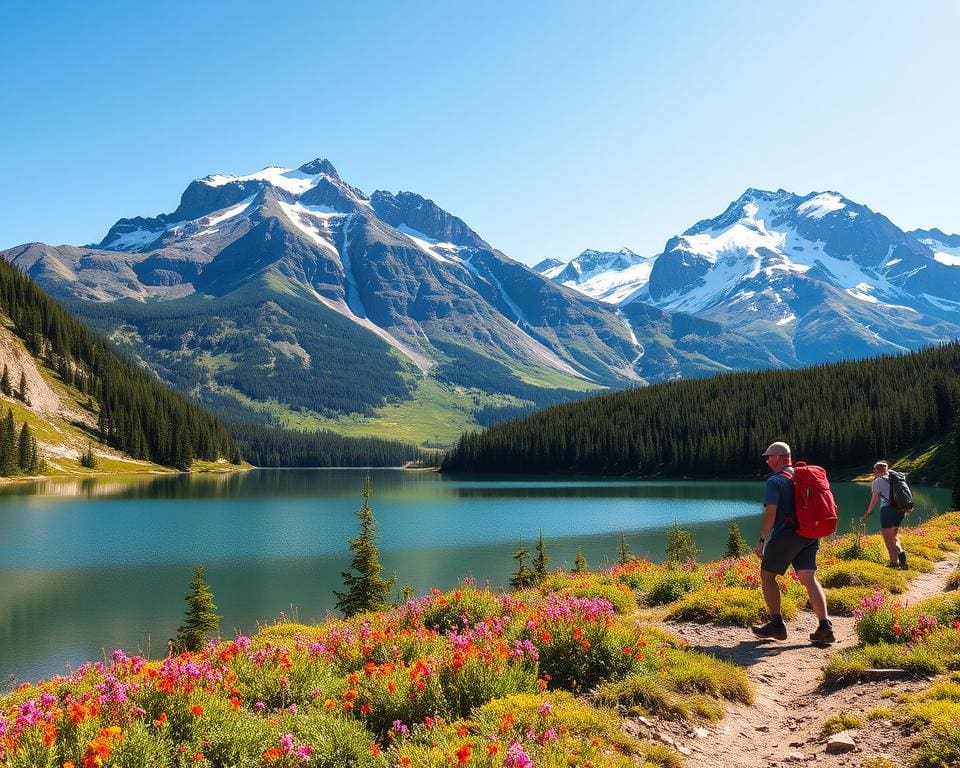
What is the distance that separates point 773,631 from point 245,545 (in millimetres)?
57071

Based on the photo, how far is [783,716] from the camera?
9594 mm

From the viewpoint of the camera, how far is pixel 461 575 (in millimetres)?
44562

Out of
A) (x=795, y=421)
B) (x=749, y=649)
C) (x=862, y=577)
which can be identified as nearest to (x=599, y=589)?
(x=749, y=649)

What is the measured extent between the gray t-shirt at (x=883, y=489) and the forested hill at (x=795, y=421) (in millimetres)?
141326

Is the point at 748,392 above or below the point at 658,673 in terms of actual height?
above

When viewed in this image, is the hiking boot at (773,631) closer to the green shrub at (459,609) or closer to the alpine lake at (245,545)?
the green shrub at (459,609)

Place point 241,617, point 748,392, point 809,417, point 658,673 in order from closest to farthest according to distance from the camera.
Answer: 1. point 658,673
2. point 241,617
3. point 809,417
4. point 748,392

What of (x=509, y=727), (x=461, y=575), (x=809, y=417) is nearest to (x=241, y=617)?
(x=461, y=575)

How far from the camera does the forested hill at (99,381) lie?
17012 cm

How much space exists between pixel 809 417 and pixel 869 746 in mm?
174469

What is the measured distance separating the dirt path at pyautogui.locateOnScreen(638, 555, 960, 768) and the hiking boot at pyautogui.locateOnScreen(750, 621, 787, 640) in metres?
0.18

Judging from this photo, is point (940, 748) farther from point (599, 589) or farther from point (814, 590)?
point (599, 589)

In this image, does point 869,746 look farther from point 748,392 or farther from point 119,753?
point 748,392

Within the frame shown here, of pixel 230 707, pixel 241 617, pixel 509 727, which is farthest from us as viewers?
pixel 241 617
